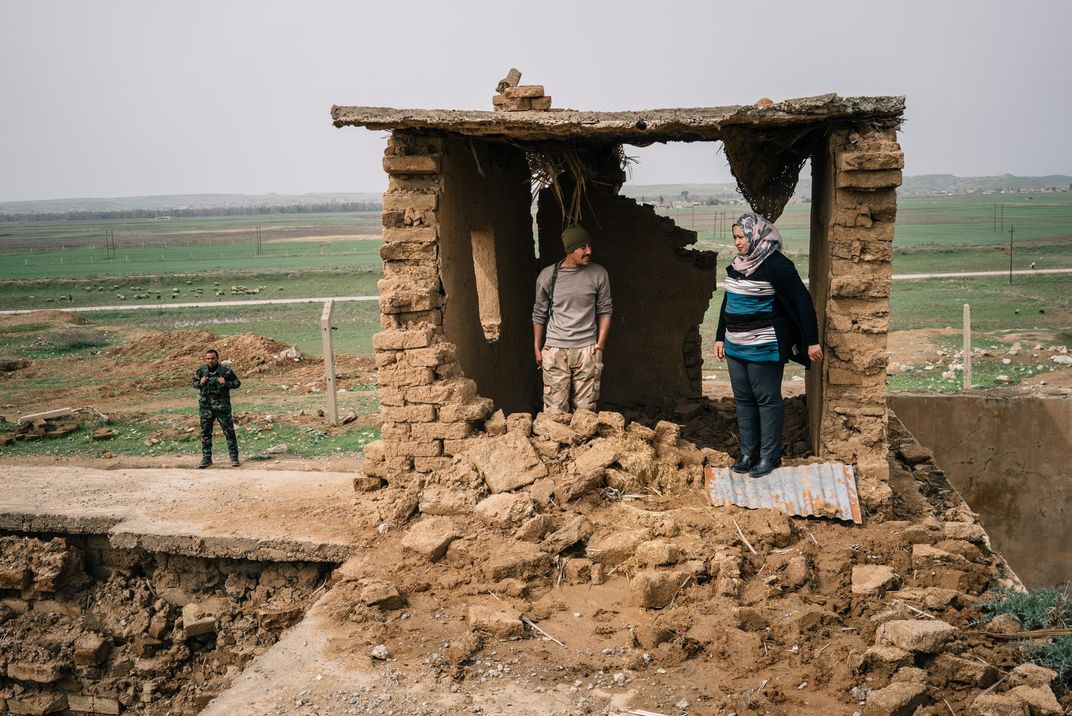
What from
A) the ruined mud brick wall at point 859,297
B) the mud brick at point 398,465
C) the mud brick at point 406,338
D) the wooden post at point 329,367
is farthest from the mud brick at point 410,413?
the wooden post at point 329,367

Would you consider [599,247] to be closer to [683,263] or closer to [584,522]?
[683,263]

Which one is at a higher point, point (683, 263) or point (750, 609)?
point (683, 263)

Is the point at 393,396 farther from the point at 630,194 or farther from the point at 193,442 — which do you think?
the point at 630,194

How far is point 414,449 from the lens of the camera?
764 cm

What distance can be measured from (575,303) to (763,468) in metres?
2.09

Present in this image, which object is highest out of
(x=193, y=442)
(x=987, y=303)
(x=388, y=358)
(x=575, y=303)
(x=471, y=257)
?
(x=471, y=257)

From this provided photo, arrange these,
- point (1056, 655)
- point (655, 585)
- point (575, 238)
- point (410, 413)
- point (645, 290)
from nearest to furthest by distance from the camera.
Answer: point (1056, 655) < point (655, 585) < point (410, 413) < point (575, 238) < point (645, 290)

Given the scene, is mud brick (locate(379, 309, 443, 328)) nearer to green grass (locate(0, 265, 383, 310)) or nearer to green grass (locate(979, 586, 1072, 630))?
green grass (locate(979, 586, 1072, 630))

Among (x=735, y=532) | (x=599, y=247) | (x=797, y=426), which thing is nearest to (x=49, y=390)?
(x=599, y=247)

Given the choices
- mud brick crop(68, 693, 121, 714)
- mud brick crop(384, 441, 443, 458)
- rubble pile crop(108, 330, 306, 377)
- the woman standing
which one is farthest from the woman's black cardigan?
rubble pile crop(108, 330, 306, 377)

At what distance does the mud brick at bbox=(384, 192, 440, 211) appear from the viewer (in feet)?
24.7

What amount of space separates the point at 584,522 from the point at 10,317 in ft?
71.9

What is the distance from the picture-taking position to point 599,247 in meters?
11.0

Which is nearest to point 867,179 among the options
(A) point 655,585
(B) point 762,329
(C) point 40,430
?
(B) point 762,329
